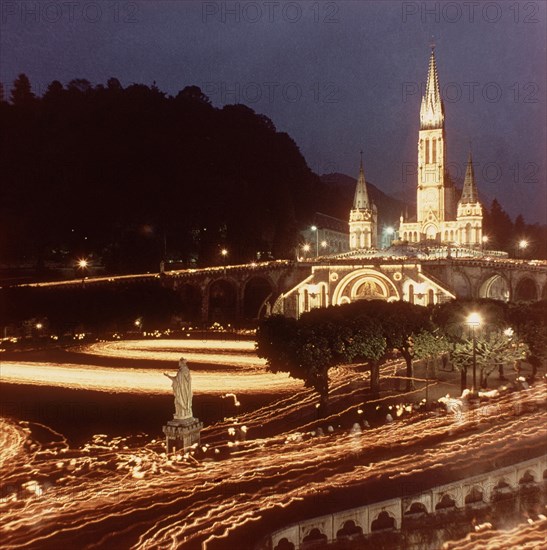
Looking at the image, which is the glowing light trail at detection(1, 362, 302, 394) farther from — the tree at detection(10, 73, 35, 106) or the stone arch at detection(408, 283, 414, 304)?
the tree at detection(10, 73, 35, 106)

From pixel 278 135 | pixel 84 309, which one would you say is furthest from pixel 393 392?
pixel 278 135

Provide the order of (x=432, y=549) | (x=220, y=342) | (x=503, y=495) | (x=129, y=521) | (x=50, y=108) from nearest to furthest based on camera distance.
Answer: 1. (x=432, y=549)
2. (x=129, y=521)
3. (x=503, y=495)
4. (x=220, y=342)
5. (x=50, y=108)

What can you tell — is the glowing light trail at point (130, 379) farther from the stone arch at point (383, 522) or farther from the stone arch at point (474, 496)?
the stone arch at point (383, 522)

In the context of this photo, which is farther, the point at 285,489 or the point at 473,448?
the point at 473,448

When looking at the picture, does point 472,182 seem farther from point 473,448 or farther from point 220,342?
point 473,448

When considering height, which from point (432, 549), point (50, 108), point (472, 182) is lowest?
point (432, 549)

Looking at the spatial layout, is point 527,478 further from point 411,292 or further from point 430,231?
point 430,231

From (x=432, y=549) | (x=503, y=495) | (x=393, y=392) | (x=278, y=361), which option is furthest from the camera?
(x=393, y=392)
